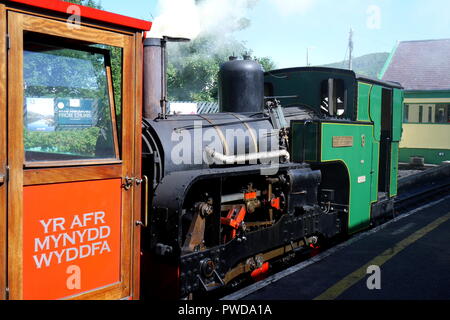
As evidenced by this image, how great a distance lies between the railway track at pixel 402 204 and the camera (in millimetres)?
5371

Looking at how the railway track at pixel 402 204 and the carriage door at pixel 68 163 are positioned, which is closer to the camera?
the carriage door at pixel 68 163

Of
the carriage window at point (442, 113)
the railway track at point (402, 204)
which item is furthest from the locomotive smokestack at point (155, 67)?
the carriage window at point (442, 113)

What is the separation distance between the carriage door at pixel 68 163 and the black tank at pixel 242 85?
9.48ft

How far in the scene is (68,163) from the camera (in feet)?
9.57

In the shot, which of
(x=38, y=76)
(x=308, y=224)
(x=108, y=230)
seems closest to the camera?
(x=38, y=76)

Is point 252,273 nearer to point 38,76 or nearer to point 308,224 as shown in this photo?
point 308,224

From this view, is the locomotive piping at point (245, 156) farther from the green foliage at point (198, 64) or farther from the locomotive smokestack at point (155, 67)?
the green foliage at point (198, 64)

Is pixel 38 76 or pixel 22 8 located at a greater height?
pixel 22 8

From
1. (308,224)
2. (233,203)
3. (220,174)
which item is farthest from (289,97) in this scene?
(220,174)

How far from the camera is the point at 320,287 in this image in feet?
15.3

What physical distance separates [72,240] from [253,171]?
234 cm

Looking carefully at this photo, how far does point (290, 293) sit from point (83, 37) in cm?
297

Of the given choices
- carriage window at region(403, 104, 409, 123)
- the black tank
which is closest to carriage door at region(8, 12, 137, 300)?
the black tank

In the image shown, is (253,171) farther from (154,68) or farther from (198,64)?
(198,64)
